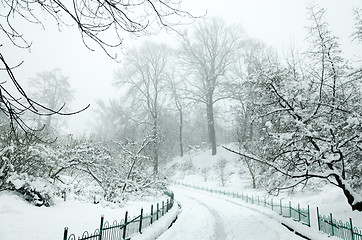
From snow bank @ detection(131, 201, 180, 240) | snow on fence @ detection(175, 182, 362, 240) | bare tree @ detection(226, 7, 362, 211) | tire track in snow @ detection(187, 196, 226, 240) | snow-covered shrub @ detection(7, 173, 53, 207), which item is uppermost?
bare tree @ detection(226, 7, 362, 211)

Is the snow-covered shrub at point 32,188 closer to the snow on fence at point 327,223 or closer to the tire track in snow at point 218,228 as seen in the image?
the tire track in snow at point 218,228

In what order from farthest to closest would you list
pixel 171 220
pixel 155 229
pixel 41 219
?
pixel 171 220
pixel 155 229
pixel 41 219

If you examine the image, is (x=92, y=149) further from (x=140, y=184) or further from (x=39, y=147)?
(x=140, y=184)

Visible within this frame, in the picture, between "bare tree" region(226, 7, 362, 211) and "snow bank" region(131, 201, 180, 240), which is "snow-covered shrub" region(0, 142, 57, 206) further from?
"bare tree" region(226, 7, 362, 211)

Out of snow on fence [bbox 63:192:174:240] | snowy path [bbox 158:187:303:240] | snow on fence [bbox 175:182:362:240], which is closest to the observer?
snow on fence [bbox 63:192:174:240]

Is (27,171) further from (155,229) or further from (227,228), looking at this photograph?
(227,228)

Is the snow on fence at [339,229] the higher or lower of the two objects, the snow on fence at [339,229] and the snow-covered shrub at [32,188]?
the lower

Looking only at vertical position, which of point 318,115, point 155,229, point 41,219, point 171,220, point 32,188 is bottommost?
point 171,220

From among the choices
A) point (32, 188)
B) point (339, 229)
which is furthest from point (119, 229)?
point (339, 229)

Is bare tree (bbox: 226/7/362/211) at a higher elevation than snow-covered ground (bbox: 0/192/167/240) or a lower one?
higher


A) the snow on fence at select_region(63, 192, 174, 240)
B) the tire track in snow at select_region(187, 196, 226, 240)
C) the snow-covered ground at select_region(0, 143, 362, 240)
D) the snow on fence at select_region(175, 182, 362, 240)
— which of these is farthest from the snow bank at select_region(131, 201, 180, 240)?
the snow on fence at select_region(175, 182, 362, 240)

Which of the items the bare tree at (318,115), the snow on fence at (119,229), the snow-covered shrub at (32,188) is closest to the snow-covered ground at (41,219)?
the snow-covered shrub at (32,188)

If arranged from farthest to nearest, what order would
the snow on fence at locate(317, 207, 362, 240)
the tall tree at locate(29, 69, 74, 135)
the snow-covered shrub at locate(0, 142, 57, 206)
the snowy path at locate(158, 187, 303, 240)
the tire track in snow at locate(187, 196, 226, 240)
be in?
the tall tree at locate(29, 69, 74, 135)
the snow-covered shrub at locate(0, 142, 57, 206)
the tire track in snow at locate(187, 196, 226, 240)
the snowy path at locate(158, 187, 303, 240)
the snow on fence at locate(317, 207, 362, 240)

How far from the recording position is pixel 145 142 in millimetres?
18625
